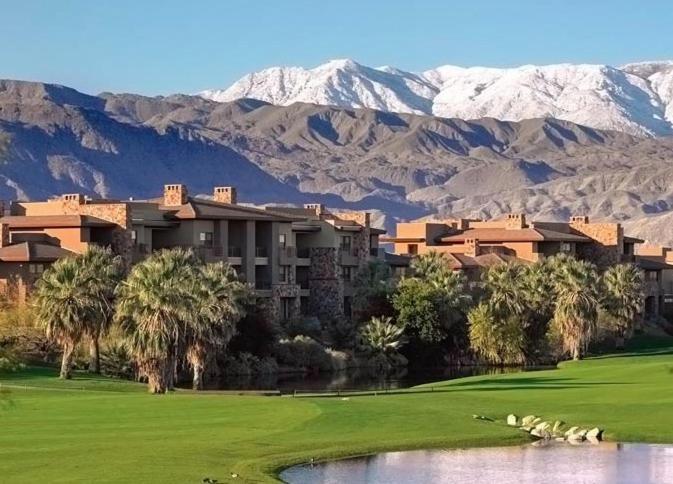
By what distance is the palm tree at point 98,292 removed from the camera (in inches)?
2931

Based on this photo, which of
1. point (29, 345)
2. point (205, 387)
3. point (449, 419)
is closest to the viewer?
point (449, 419)

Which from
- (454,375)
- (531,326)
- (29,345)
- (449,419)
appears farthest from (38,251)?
(449,419)

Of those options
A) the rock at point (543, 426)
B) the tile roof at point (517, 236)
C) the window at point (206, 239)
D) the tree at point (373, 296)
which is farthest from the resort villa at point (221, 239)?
the rock at point (543, 426)

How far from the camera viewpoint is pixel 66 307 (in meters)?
73.5

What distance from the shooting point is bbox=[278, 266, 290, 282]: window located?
106 meters

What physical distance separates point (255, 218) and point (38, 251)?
17.2 m

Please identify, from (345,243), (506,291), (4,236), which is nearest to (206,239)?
(4,236)

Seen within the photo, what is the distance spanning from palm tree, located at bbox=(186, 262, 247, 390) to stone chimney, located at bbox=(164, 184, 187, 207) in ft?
66.6

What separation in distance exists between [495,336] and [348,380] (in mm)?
16018

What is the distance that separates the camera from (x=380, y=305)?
101000 millimetres

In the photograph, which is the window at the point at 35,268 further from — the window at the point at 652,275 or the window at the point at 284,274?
the window at the point at 652,275

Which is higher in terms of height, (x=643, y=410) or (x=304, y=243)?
(x=304, y=243)

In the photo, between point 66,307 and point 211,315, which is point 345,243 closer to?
point 211,315

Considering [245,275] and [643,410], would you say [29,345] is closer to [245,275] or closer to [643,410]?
[245,275]
